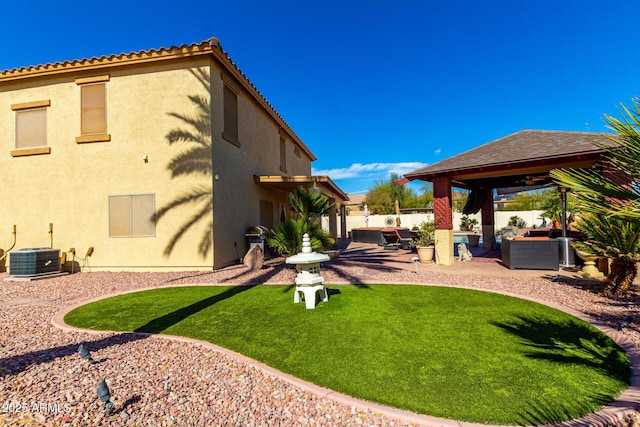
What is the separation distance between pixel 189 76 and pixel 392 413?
38.6ft

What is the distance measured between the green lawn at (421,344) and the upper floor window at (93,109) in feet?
23.3

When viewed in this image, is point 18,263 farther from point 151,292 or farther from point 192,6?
point 192,6

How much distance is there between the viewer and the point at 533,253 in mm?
9969

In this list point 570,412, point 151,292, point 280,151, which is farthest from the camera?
point 280,151

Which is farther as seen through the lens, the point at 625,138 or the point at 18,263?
the point at 18,263

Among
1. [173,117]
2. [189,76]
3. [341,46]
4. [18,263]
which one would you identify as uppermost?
[341,46]

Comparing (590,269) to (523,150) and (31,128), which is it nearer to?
(523,150)

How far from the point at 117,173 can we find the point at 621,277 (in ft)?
48.6

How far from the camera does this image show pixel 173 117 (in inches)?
442

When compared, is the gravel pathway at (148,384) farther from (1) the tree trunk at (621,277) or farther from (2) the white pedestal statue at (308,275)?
(2) the white pedestal statue at (308,275)

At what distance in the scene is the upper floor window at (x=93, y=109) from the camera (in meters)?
11.5

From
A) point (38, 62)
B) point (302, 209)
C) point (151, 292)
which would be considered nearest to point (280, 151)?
point (302, 209)

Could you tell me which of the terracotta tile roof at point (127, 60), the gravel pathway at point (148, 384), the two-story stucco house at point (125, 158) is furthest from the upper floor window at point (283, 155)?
the gravel pathway at point (148, 384)

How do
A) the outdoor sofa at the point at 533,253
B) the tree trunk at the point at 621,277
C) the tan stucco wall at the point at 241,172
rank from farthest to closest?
the tan stucco wall at the point at 241,172, the outdoor sofa at the point at 533,253, the tree trunk at the point at 621,277
